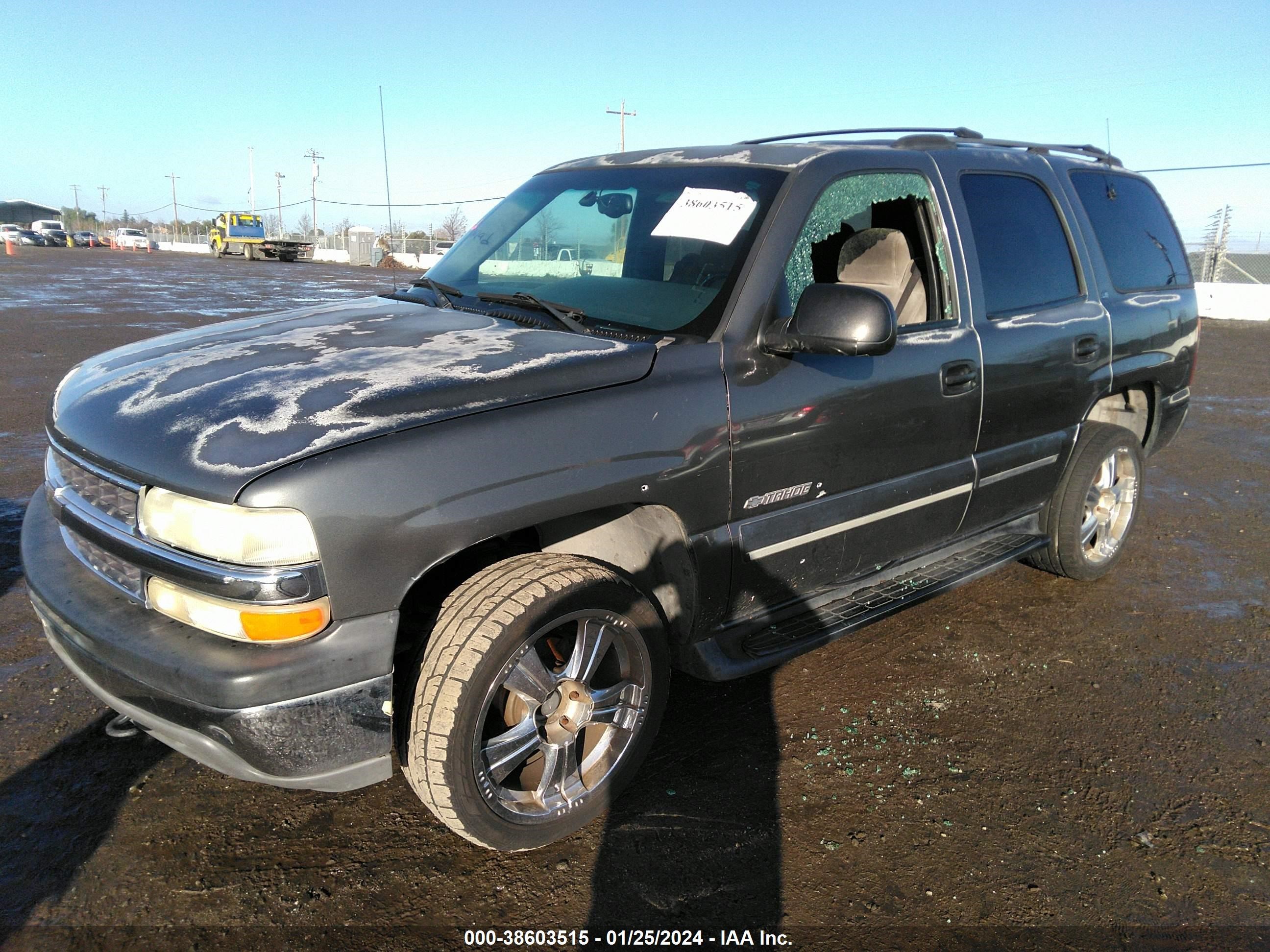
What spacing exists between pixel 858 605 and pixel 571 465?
1.44m

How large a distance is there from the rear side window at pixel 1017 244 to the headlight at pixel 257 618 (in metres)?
2.77

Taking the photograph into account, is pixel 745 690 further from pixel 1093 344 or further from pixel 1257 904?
pixel 1093 344

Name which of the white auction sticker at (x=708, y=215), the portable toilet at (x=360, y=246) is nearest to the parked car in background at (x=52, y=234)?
the portable toilet at (x=360, y=246)

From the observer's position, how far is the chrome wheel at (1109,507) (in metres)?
4.28

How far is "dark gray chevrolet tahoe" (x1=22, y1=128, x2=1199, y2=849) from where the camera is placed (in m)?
1.98

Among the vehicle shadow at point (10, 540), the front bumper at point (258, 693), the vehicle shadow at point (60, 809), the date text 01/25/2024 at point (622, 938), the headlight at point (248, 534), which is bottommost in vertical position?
the date text 01/25/2024 at point (622, 938)

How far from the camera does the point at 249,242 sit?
46875 mm

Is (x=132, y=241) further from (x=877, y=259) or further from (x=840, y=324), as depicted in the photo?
(x=840, y=324)

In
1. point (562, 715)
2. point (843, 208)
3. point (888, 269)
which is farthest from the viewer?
point (888, 269)

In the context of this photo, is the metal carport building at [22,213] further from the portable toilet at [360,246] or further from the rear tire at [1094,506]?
the rear tire at [1094,506]

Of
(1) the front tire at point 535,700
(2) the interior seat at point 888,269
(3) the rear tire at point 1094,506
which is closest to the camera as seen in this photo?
(1) the front tire at point 535,700

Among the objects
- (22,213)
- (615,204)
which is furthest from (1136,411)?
(22,213)

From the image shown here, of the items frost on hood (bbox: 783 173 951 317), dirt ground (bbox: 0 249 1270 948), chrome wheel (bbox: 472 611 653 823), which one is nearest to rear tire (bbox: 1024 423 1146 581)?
dirt ground (bbox: 0 249 1270 948)

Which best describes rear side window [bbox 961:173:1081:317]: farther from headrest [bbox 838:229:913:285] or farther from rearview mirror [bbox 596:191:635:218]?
rearview mirror [bbox 596:191:635:218]
